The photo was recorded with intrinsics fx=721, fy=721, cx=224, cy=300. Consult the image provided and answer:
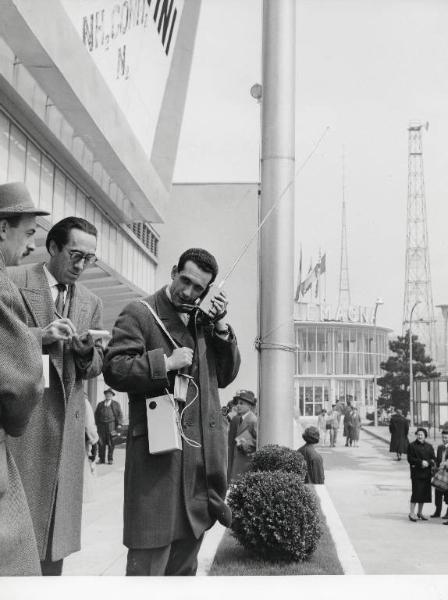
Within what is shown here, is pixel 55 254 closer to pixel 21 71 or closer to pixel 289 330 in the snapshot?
pixel 289 330

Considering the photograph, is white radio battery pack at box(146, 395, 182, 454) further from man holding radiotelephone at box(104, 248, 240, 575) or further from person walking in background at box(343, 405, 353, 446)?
person walking in background at box(343, 405, 353, 446)

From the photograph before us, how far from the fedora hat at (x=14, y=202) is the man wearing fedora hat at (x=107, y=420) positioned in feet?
44.7

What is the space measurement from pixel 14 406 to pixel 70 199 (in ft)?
31.8

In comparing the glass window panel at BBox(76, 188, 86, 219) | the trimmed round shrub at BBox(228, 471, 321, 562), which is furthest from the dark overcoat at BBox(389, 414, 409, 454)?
the trimmed round shrub at BBox(228, 471, 321, 562)

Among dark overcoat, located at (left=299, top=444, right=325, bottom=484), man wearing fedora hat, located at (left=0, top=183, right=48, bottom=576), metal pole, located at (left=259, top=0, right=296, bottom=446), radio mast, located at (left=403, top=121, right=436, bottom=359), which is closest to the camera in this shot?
man wearing fedora hat, located at (left=0, top=183, right=48, bottom=576)

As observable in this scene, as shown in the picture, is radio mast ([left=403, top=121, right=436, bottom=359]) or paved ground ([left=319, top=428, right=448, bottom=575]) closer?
radio mast ([left=403, top=121, right=436, bottom=359])

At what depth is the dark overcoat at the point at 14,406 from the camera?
2008 millimetres

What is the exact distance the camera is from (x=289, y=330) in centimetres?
728

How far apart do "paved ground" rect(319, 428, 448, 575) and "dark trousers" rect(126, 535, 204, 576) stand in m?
3.03

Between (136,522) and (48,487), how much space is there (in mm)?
363

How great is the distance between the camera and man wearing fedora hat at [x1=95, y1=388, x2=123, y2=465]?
15.8 metres

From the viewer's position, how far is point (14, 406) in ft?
6.63

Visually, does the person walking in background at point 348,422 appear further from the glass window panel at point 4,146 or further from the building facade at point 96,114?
the glass window panel at point 4,146

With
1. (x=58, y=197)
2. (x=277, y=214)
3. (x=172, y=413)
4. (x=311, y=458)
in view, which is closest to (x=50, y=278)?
(x=172, y=413)
